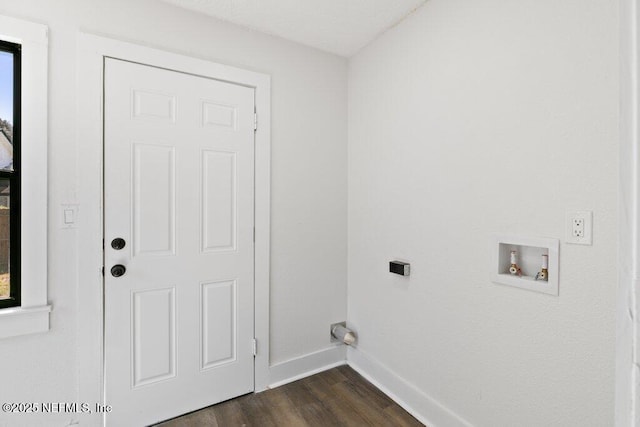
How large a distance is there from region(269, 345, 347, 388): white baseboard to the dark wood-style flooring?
0.19 feet

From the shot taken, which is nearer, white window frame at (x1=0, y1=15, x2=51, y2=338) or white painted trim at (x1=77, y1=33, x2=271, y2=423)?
white window frame at (x1=0, y1=15, x2=51, y2=338)

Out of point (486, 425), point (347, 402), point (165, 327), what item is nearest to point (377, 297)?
point (347, 402)

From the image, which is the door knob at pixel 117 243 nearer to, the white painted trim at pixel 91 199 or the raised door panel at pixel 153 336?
the white painted trim at pixel 91 199

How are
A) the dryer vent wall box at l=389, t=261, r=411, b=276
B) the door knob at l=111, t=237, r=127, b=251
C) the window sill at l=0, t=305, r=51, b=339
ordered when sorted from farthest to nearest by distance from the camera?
1. the dryer vent wall box at l=389, t=261, r=411, b=276
2. the door knob at l=111, t=237, r=127, b=251
3. the window sill at l=0, t=305, r=51, b=339

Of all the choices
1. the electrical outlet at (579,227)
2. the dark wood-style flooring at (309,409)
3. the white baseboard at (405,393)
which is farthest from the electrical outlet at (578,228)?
the dark wood-style flooring at (309,409)

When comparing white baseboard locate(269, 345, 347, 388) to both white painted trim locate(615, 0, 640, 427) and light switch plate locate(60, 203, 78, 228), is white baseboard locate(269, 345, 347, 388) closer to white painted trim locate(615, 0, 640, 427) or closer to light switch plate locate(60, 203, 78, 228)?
light switch plate locate(60, 203, 78, 228)

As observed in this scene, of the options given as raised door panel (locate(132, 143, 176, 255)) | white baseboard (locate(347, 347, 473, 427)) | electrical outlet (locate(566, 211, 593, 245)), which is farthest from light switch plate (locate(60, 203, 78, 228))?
electrical outlet (locate(566, 211, 593, 245))

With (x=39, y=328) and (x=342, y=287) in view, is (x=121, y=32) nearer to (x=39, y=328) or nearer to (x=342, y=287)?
(x=39, y=328)

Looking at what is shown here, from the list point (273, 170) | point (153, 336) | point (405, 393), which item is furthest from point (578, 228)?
point (153, 336)

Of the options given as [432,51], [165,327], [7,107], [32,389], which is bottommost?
[32,389]

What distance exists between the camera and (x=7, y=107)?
5.05ft

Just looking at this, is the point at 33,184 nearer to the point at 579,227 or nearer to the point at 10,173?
the point at 10,173

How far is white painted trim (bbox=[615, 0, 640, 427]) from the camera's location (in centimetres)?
33

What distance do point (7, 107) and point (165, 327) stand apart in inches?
54.1
